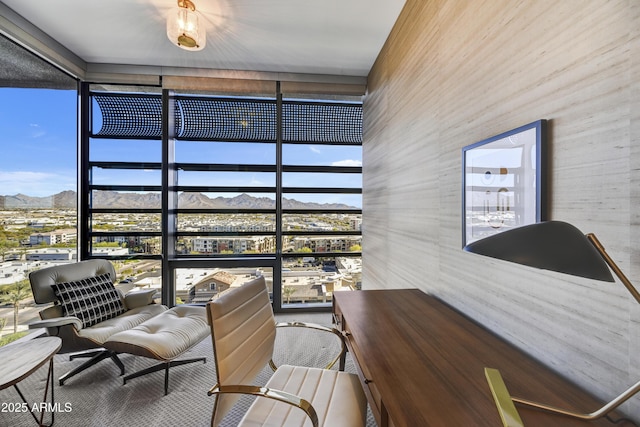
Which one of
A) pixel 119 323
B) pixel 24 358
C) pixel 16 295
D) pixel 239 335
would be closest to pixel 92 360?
pixel 119 323

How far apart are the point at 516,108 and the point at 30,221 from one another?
3918mm

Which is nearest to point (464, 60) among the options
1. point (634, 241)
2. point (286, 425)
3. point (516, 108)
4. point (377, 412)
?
point (516, 108)

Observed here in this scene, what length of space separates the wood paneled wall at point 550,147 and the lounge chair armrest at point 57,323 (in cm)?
249

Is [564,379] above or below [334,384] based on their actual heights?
above

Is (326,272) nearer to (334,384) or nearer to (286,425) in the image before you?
(334,384)

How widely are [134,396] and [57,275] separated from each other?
1229mm

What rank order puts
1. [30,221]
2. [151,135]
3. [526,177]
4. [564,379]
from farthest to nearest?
1. [151,135]
2. [30,221]
3. [526,177]
4. [564,379]

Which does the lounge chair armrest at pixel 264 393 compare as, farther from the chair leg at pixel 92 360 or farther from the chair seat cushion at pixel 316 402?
the chair leg at pixel 92 360

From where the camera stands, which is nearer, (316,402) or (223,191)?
(316,402)

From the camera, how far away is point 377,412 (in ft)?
3.15

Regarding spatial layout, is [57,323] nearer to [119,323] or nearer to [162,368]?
[119,323]

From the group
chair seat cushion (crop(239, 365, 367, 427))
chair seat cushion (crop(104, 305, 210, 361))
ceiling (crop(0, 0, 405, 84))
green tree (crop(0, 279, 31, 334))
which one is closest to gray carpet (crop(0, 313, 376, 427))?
chair seat cushion (crop(104, 305, 210, 361))

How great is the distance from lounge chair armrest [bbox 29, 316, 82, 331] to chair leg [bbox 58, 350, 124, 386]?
0.34 meters

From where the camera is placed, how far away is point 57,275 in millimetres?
2283
